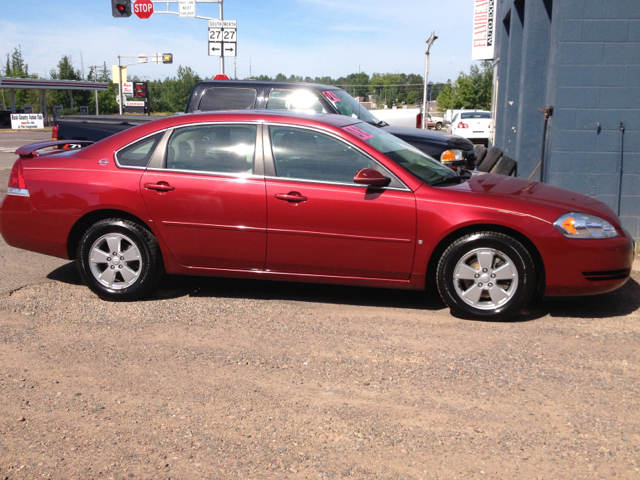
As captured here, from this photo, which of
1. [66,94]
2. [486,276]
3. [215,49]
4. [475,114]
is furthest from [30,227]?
[66,94]

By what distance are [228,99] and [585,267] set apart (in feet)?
20.7

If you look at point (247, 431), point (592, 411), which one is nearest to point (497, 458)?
point (592, 411)

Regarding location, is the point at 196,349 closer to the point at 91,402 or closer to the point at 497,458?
the point at 91,402

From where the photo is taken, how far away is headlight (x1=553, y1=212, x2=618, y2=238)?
5.02 m

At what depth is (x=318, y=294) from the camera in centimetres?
598

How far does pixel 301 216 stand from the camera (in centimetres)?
526

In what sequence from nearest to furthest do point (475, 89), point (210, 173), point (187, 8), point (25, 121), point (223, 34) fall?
point (210, 173)
point (223, 34)
point (187, 8)
point (25, 121)
point (475, 89)

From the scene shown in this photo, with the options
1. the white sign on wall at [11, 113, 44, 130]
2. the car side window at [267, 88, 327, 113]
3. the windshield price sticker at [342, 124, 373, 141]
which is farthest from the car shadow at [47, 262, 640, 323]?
the white sign on wall at [11, 113, 44, 130]

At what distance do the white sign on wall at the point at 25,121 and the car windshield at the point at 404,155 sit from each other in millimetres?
50073

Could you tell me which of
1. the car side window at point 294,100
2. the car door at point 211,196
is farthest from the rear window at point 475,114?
the car door at point 211,196

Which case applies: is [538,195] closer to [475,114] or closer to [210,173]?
[210,173]

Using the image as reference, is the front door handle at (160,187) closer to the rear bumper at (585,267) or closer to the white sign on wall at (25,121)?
the rear bumper at (585,267)

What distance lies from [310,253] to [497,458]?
2532 millimetres

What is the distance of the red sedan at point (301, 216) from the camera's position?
5.06 meters
